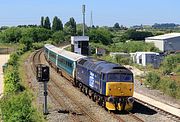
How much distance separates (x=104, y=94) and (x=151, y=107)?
3770 mm

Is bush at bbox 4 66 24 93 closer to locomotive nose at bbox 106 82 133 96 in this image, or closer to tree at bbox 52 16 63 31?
locomotive nose at bbox 106 82 133 96

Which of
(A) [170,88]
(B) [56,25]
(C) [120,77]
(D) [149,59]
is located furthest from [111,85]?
(B) [56,25]

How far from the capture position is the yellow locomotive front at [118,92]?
76.4 ft

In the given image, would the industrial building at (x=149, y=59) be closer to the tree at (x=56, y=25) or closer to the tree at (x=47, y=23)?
the tree at (x=56, y=25)

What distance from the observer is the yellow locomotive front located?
23297 mm

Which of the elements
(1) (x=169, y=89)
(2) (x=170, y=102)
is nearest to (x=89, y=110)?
(2) (x=170, y=102)

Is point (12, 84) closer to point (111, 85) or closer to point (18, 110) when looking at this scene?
point (111, 85)

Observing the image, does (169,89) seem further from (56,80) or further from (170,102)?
(56,80)

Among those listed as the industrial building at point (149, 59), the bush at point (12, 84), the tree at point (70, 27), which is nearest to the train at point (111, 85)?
the bush at point (12, 84)

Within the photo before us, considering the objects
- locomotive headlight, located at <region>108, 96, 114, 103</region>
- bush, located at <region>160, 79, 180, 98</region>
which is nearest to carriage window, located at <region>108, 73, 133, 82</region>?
locomotive headlight, located at <region>108, 96, 114, 103</region>

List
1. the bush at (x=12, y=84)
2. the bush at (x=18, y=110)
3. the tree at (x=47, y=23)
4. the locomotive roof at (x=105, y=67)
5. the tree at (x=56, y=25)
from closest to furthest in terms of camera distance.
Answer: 1. the bush at (x=18, y=110)
2. the locomotive roof at (x=105, y=67)
3. the bush at (x=12, y=84)
4. the tree at (x=56, y=25)
5. the tree at (x=47, y=23)

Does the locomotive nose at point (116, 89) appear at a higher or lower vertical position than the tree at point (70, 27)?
lower

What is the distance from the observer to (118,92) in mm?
23359

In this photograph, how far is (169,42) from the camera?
89.2 meters
